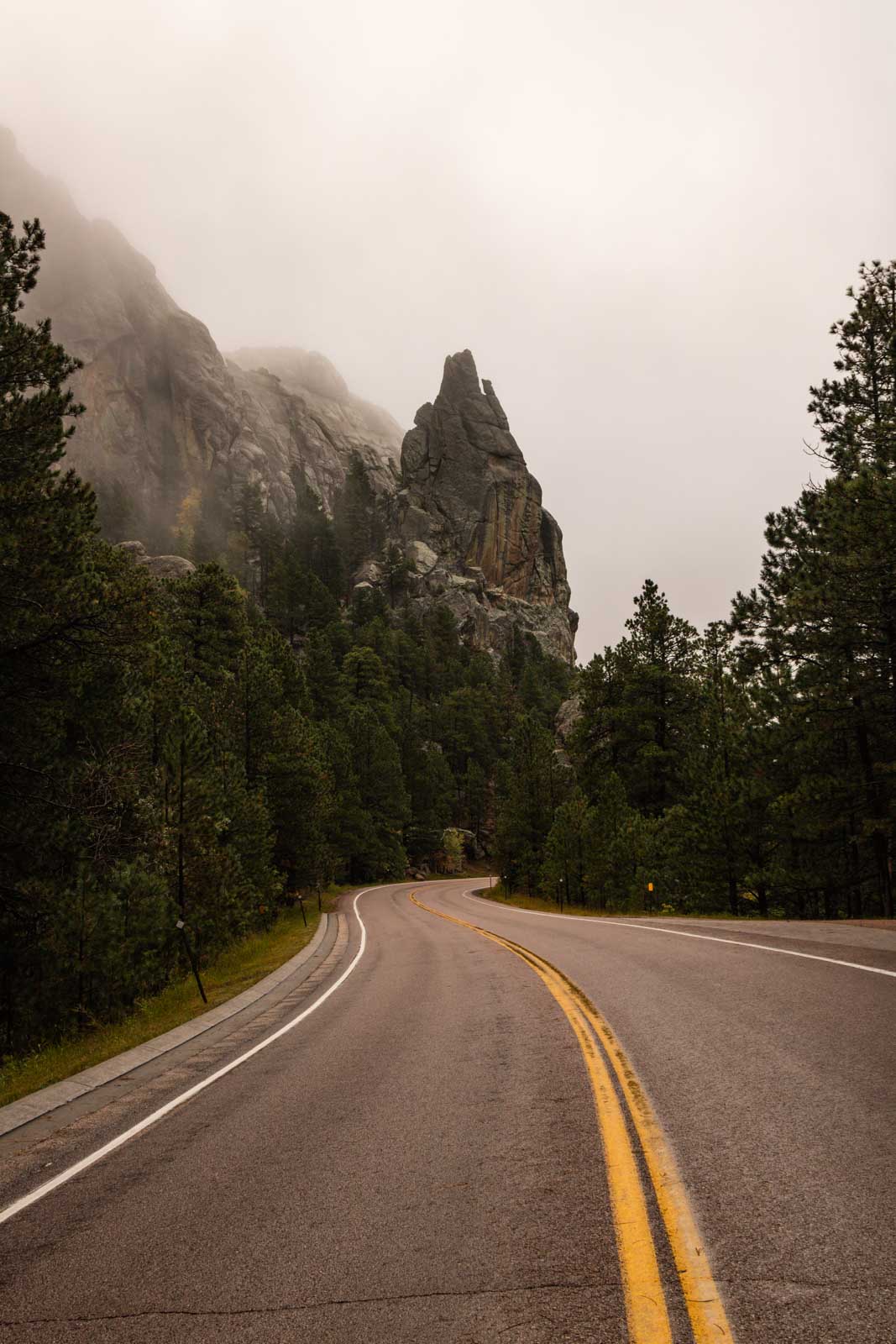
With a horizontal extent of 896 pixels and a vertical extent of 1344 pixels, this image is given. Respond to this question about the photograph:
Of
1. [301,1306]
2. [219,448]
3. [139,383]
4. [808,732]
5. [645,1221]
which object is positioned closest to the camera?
[301,1306]

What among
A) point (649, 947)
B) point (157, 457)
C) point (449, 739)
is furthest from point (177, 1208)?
point (157, 457)

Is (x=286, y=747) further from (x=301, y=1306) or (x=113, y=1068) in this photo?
(x=301, y=1306)

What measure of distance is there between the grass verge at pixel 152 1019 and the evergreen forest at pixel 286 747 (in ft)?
2.15

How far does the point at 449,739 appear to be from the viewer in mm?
86188

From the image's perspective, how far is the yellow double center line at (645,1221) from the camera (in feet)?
9.76

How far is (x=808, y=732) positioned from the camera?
21078mm

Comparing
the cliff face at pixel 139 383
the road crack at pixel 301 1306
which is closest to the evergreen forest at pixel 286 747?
the road crack at pixel 301 1306

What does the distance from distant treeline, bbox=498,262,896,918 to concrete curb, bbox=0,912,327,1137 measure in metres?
15.5

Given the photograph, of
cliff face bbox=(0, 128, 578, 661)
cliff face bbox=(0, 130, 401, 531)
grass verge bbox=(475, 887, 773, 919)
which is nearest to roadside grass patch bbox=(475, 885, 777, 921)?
grass verge bbox=(475, 887, 773, 919)

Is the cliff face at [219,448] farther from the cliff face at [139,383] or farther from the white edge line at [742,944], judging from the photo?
the white edge line at [742,944]

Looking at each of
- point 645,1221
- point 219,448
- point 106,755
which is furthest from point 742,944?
point 219,448

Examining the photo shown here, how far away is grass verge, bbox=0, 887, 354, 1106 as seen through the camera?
964 cm

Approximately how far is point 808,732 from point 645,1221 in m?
19.6

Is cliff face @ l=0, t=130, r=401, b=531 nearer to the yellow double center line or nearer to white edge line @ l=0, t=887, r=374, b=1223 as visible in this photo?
white edge line @ l=0, t=887, r=374, b=1223
